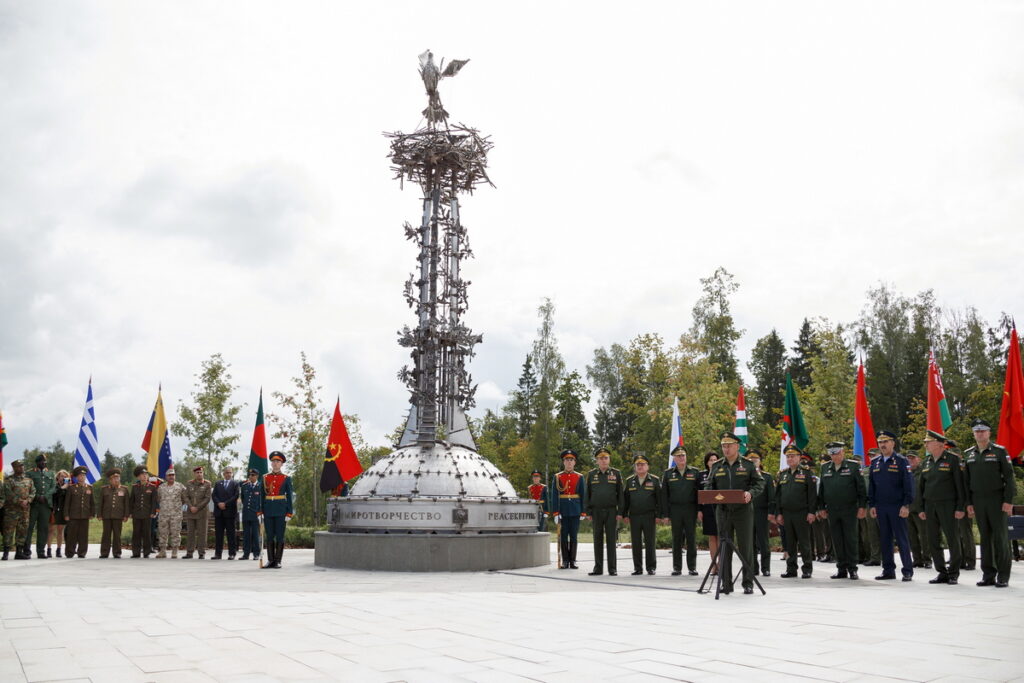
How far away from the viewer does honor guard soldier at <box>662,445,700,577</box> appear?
14023 millimetres

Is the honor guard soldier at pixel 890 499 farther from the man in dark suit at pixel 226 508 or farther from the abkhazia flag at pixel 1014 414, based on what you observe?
the man in dark suit at pixel 226 508

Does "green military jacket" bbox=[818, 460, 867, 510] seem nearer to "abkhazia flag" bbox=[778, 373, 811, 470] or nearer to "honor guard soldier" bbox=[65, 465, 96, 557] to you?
"abkhazia flag" bbox=[778, 373, 811, 470]

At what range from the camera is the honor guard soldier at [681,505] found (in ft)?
46.0

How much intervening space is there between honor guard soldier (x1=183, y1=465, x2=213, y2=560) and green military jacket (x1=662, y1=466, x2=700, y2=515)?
10905 mm

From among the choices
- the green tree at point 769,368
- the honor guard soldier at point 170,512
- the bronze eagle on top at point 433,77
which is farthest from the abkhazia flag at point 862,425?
the green tree at point 769,368

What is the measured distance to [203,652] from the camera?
6.21 m

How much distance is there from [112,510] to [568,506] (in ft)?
36.1

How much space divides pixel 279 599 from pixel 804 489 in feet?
29.6

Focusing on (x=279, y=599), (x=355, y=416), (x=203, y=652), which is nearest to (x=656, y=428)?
(x=355, y=416)

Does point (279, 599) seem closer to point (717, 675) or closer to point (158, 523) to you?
point (717, 675)


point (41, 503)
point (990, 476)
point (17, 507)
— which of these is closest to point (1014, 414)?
point (990, 476)

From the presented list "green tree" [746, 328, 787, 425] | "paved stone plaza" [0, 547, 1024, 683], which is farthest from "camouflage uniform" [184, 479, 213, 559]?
"green tree" [746, 328, 787, 425]

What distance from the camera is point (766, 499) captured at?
14.2 metres

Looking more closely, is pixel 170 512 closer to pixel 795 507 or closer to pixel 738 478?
pixel 738 478
